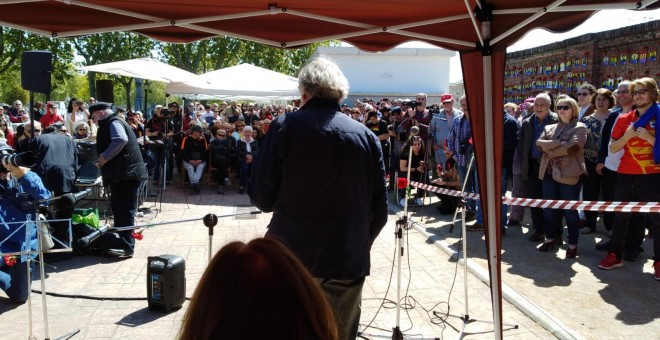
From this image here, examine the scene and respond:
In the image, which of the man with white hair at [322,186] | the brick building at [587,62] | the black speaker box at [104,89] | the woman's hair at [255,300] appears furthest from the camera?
the brick building at [587,62]

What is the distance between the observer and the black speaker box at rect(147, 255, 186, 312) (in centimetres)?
483

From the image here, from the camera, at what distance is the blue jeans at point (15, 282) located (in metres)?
4.93

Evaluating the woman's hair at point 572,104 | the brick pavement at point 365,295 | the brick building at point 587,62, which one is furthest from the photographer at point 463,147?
the brick building at point 587,62

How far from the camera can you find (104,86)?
1037 centimetres

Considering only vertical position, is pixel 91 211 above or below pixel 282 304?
below

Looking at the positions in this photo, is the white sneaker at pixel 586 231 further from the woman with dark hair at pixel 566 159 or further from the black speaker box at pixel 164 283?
the black speaker box at pixel 164 283

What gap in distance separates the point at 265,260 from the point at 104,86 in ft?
34.1

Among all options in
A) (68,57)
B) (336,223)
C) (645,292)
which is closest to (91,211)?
(336,223)

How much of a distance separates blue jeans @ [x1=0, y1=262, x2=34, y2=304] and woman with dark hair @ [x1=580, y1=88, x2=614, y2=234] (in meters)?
6.44

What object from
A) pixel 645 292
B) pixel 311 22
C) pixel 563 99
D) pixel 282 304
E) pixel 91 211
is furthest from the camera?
pixel 91 211

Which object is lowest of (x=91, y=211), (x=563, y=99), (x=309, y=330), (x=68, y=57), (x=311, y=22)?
(x=91, y=211)

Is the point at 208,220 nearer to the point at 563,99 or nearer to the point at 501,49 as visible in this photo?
the point at 501,49

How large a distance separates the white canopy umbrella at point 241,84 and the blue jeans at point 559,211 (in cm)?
819

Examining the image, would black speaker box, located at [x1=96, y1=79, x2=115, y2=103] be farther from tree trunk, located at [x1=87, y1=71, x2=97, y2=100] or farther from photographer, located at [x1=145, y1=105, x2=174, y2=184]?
tree trunk, located at [x1=87, y1=71, x2=97, y2=100]
